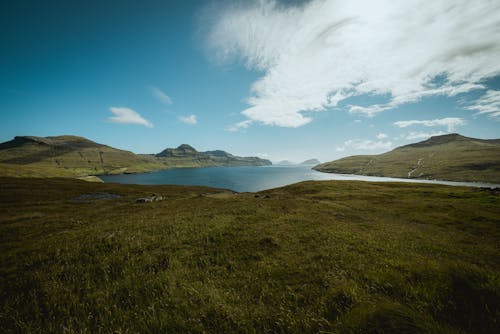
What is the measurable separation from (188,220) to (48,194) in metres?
56.1

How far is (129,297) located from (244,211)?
15.9 meters

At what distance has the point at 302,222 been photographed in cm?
1814

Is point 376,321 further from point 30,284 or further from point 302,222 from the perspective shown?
point 302,222

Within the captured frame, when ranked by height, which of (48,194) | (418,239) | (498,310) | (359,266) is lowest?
(48,194)

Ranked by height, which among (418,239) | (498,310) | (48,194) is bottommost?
(48,194)

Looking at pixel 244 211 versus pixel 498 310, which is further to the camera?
pixel 244 211

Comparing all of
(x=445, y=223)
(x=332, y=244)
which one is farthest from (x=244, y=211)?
(x=445, y=223)

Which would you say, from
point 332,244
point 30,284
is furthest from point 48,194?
point 332,244

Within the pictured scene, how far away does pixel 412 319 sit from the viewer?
382 centimetres

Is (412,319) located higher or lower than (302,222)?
higher

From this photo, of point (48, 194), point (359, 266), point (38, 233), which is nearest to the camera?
point (359, 266)

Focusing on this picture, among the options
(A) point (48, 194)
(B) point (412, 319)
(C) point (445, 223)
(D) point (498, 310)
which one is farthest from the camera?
(A) point (48, 194)

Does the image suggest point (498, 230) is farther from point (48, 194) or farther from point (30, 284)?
point (48, 194)

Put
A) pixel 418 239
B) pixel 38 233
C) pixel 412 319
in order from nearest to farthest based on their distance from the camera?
pixel 412 319 < pixel 418 239 < pixel 38 233
